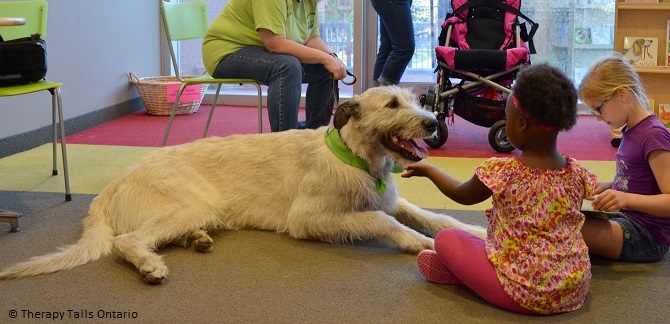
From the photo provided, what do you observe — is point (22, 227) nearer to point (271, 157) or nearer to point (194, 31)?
point (271, 157)

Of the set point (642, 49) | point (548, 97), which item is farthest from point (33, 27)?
point (642, 49)

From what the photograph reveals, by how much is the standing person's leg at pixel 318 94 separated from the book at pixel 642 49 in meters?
2.29

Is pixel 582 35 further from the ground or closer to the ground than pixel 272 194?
further from the ground

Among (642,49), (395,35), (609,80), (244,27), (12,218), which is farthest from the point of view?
(395,35)

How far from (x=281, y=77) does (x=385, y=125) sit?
1.31 metres

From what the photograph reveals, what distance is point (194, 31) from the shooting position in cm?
514

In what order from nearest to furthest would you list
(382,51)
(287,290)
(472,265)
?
(472,265)
(287,290)
(382,51)

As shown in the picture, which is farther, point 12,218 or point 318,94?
point 318,94

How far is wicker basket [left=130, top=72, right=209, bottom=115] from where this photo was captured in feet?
20.7

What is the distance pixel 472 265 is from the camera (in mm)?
2387

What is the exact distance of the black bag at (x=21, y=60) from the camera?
11.3 ft

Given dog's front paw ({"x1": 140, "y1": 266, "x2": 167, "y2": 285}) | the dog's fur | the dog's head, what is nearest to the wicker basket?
the dog's fur

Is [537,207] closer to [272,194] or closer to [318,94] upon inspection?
[272,194]

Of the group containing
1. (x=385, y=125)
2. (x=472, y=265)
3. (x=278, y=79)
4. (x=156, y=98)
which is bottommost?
(x=472, y=265)
